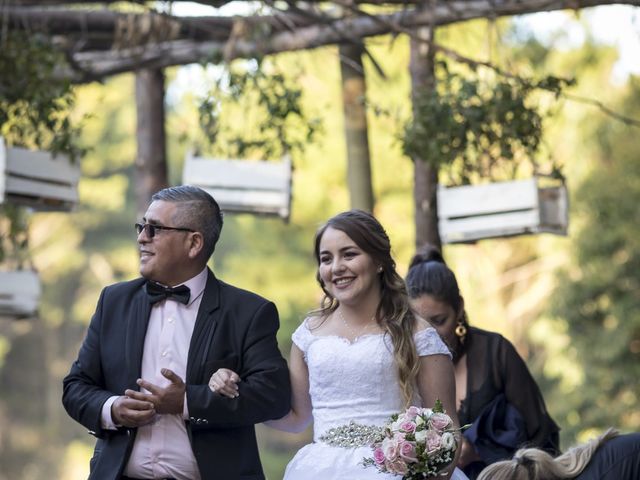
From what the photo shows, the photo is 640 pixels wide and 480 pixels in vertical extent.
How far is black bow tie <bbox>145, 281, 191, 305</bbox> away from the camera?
5074 mm

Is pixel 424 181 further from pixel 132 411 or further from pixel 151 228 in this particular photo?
pixel 132 411

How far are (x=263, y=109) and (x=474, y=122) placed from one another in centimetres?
191

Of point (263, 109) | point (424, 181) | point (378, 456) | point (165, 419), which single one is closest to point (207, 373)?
point (165, 419)

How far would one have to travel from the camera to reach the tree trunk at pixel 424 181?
8.95m

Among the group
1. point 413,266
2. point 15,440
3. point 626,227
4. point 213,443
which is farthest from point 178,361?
point 15,440

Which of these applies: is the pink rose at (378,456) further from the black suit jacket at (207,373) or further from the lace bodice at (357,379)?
the black suit jacket at (207,373)

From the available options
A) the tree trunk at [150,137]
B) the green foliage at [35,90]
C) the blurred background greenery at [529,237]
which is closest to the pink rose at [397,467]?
the blurred background greenery at [529,237]

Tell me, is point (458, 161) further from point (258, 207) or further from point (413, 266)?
point (413, 266)

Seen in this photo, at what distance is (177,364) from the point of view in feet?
16.4

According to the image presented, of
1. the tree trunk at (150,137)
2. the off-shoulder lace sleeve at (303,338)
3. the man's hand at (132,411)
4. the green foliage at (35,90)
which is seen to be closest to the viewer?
the man's hand at (132,411)

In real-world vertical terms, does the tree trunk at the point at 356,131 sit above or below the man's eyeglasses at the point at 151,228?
above

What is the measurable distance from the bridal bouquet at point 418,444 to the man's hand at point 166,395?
2.42 feet

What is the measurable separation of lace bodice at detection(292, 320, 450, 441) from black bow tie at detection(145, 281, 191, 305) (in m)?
0.57

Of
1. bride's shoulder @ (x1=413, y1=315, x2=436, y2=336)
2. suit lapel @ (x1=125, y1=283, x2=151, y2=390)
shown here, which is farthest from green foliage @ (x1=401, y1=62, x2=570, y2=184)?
suit lapel @ (x1=125, y1=283, x2=151, y2=390)
